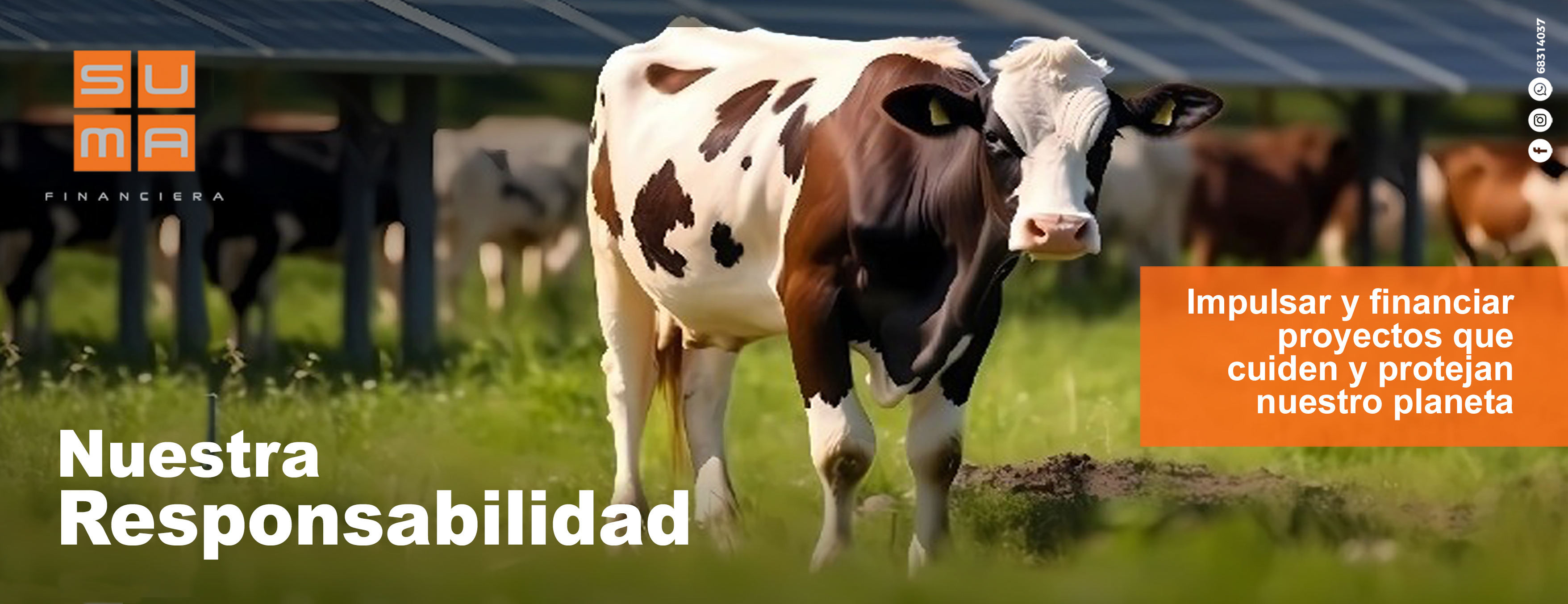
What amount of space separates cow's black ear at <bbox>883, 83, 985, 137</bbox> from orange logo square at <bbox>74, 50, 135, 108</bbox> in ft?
11.0

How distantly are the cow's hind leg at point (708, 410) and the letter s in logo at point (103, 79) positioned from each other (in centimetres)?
246

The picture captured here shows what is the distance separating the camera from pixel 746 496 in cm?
1070

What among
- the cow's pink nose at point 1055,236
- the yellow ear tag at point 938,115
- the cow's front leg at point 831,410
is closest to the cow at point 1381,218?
the yellow ear tag at point 938,115

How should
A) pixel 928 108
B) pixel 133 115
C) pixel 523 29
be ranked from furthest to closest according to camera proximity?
pixel 523 29 → pixel 133 115 → pixel 928 108

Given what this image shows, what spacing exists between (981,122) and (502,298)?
521 inches

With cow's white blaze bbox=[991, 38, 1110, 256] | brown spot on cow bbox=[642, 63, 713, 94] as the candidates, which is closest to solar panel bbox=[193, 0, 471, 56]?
brown spot on cow bbox=[642, 63, 713, 94]

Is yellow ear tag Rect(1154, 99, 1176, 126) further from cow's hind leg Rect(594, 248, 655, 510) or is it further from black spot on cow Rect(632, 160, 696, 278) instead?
cow's hind leg Rect(594, 248, 655, 510)

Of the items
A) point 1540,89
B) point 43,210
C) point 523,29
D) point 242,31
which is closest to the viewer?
point 1540,89

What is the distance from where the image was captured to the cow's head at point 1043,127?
8188 mm

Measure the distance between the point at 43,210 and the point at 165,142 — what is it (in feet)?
18.5

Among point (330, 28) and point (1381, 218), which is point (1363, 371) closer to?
point (330, 28)

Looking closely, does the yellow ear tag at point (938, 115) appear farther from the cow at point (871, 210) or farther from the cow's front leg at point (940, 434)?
the cow's front leg at point (940, 434)

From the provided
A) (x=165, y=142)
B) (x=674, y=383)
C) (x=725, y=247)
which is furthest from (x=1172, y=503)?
(x=165, y=142)

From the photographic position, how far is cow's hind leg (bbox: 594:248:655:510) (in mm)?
10828
